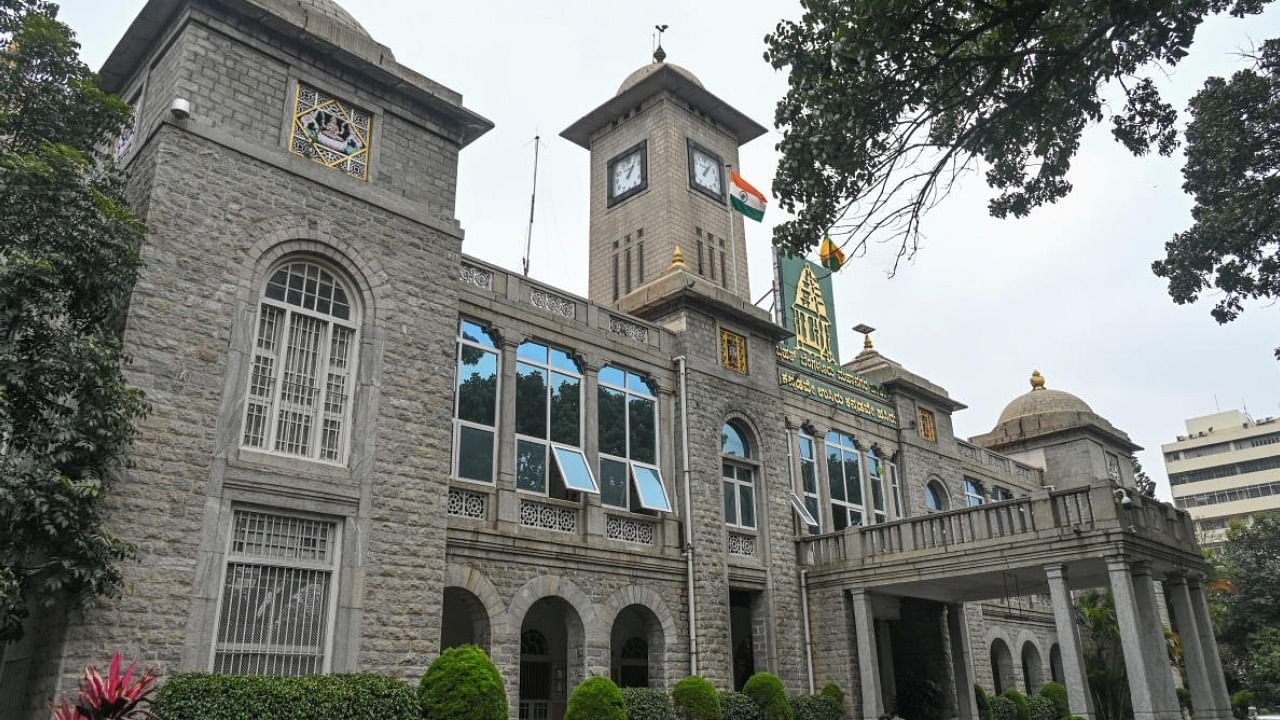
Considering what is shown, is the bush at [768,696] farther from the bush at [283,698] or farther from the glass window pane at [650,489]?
the bush at [283,698]

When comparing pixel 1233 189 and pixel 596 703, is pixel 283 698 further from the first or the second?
pixel 1233 189

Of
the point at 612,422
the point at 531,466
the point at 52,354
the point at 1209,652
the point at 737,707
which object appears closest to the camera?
the point at 52,354

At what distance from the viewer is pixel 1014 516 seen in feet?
58.5

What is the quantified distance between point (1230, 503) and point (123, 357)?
85.8 meters

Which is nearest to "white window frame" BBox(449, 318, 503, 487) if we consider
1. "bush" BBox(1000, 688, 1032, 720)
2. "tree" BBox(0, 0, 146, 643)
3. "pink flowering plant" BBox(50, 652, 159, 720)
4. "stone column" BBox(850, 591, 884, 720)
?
"tree" BBox(0, 0, 146, 643)

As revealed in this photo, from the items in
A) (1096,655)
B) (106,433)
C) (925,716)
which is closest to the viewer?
(106,433)

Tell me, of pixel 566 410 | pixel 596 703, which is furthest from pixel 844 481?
pixel 596 703

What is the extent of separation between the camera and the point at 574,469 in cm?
1734

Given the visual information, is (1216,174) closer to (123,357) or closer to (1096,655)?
(123,357)

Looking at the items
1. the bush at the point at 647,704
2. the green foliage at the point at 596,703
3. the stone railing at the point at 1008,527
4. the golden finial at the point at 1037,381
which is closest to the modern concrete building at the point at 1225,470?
the golden finial at the point at 1037,381

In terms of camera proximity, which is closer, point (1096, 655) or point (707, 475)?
point (707, 475)

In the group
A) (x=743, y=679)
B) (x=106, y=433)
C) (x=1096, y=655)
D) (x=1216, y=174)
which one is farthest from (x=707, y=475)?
(x=1096, y=655)

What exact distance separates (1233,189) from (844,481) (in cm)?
1205

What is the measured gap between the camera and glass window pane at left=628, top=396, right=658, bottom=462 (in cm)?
1903
